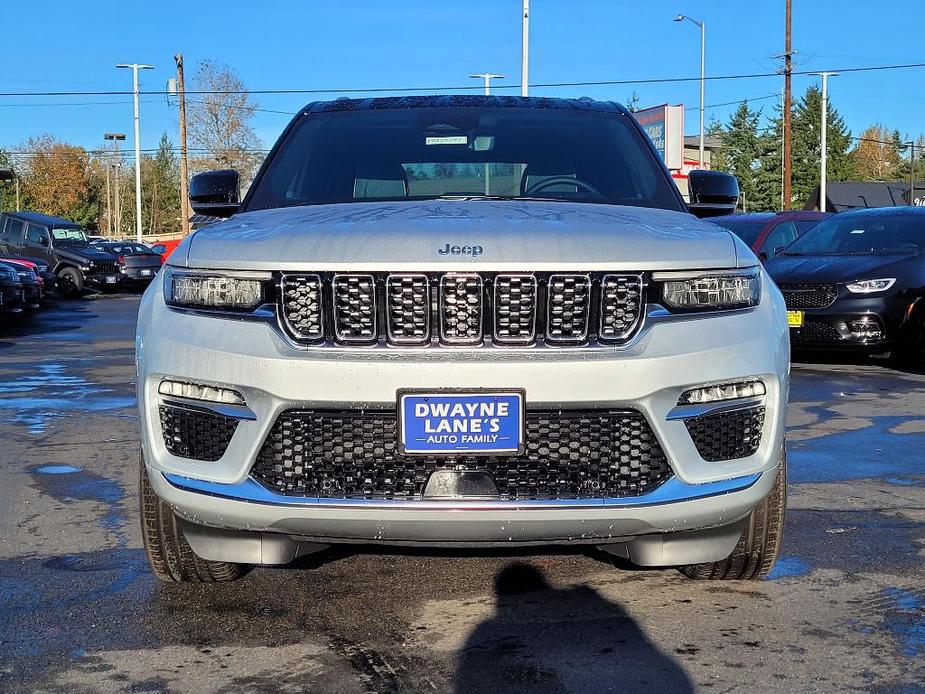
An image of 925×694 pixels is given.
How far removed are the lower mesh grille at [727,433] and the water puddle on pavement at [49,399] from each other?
560 centimetres

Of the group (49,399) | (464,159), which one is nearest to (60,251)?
(49,399)

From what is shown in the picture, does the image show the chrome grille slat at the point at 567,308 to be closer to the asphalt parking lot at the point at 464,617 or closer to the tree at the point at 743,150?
the asphalt parking lot at the point at 464,617

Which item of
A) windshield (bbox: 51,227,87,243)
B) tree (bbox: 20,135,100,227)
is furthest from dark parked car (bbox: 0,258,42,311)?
tree (bbox: 20,135,100,227)

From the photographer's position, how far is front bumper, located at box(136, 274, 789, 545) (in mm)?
3252

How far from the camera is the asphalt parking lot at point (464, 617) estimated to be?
3.27 m

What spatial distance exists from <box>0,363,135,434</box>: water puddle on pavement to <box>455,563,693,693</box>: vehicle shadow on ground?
16.2 ft

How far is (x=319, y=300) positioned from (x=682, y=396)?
107cm

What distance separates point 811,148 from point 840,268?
92396 mm

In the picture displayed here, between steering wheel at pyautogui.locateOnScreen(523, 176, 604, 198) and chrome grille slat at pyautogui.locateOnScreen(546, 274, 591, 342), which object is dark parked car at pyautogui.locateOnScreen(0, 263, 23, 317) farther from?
chrome grille slat at pyautogui.locateOnScreen(546, 274, 591, 342)

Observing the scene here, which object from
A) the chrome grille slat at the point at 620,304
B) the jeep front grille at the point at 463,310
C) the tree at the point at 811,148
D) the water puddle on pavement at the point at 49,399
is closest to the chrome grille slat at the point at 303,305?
the jeep front grille at the point at 463,310

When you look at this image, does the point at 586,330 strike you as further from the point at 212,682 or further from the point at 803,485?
the point at 803,485

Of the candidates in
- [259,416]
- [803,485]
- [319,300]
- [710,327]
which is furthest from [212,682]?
[803,485]

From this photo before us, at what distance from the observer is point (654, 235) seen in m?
3.59

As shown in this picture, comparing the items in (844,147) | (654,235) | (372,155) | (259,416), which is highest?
(844,147)
